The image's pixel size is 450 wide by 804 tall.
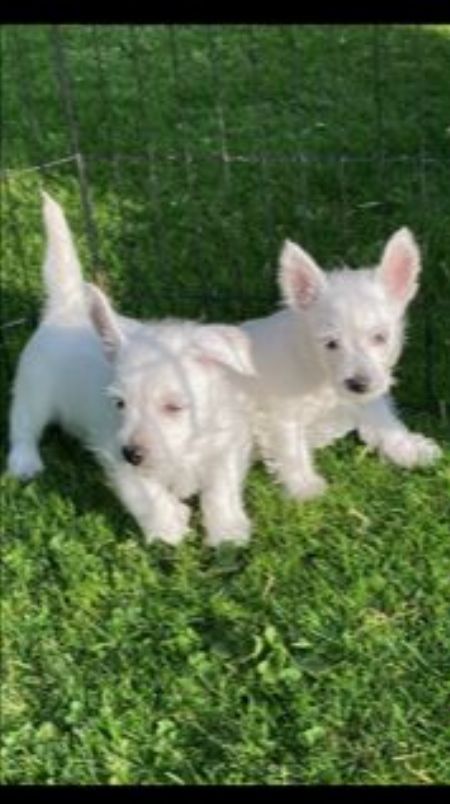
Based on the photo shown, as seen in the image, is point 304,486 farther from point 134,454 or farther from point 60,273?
point 60,273

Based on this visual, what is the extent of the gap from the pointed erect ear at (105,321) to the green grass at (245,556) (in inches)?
17.2

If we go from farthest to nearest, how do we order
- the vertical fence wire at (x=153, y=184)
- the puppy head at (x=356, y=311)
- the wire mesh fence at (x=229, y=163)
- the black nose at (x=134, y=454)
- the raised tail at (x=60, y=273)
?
the vertical fence wire at (x=153, y=184), the wire mesh fence at (x=229, y=163), the raised tail at (x=60, y=273), the puppy head at (x=356, y=311), the black nose at (x=134, y=454)

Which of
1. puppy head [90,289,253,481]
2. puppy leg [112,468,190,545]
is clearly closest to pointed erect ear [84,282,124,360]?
puppy head [90,289,253,481]

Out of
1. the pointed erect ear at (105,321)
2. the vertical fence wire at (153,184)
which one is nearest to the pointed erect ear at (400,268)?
the pointed erect ear at (105,321)

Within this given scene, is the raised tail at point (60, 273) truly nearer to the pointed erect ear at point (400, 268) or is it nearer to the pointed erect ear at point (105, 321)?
the pointed erect ear at point (105, 321)

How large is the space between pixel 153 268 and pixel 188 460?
1.08 m

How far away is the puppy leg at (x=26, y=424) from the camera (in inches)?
138

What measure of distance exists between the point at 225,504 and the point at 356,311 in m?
0.50

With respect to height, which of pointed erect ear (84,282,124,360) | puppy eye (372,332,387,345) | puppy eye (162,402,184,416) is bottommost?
puppy eye (162,402,184,416)

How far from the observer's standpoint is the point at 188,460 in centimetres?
314

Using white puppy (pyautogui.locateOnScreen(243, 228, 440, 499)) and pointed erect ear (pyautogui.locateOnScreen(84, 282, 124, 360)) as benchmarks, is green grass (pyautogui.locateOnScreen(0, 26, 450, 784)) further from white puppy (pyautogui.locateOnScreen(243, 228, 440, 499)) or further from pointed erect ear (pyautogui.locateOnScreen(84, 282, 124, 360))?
pointed erect ear (pyautogui.locateOnScreen(84, 282, 124, 360))

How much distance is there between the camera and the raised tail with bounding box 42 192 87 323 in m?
3.46

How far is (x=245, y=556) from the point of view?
10.4 ft

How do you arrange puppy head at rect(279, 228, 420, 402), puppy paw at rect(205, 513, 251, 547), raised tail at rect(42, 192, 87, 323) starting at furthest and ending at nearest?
1. raised tail at rect(42, 192, 87, 323)
2. puppy paw at rect(205, 513, 251, 547)
3. puppy head at rect(279, 228, 420, 402)
